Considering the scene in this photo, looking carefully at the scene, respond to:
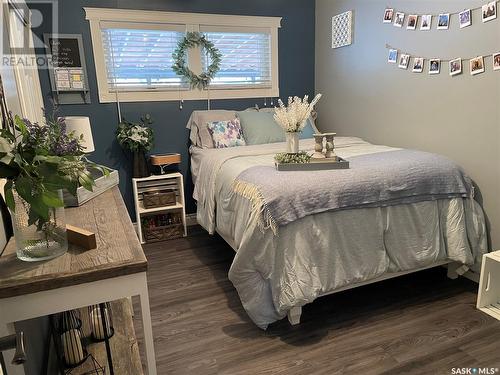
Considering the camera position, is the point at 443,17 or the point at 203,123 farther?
the point at 203,123

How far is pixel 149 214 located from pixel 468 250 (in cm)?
269

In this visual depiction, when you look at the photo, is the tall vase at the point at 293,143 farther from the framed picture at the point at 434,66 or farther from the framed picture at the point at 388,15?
the framed picture at the point at 388,15

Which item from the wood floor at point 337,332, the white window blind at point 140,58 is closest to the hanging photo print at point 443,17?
the wood floor at point 337,332

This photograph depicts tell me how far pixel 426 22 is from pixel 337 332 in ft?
7.78

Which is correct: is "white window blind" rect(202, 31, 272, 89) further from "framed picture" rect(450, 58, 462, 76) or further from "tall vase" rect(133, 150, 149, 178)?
"framed picture" rect(450, 58, 462, 76)

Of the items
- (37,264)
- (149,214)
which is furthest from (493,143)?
(149,214)

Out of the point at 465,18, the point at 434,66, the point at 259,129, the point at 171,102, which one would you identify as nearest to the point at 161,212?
the point at 171,102

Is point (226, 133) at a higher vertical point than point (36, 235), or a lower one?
higher

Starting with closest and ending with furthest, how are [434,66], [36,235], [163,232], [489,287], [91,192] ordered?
[36,235], [91,192], [489,287], [434,66], [163,232]

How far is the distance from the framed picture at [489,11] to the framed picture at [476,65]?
0.24 m

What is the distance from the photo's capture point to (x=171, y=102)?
145 inches

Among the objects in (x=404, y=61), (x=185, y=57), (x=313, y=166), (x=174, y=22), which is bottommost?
(x=313, y=166)

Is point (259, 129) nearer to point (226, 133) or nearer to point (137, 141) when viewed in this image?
point (226, 133)

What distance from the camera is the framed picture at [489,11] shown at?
225cm
